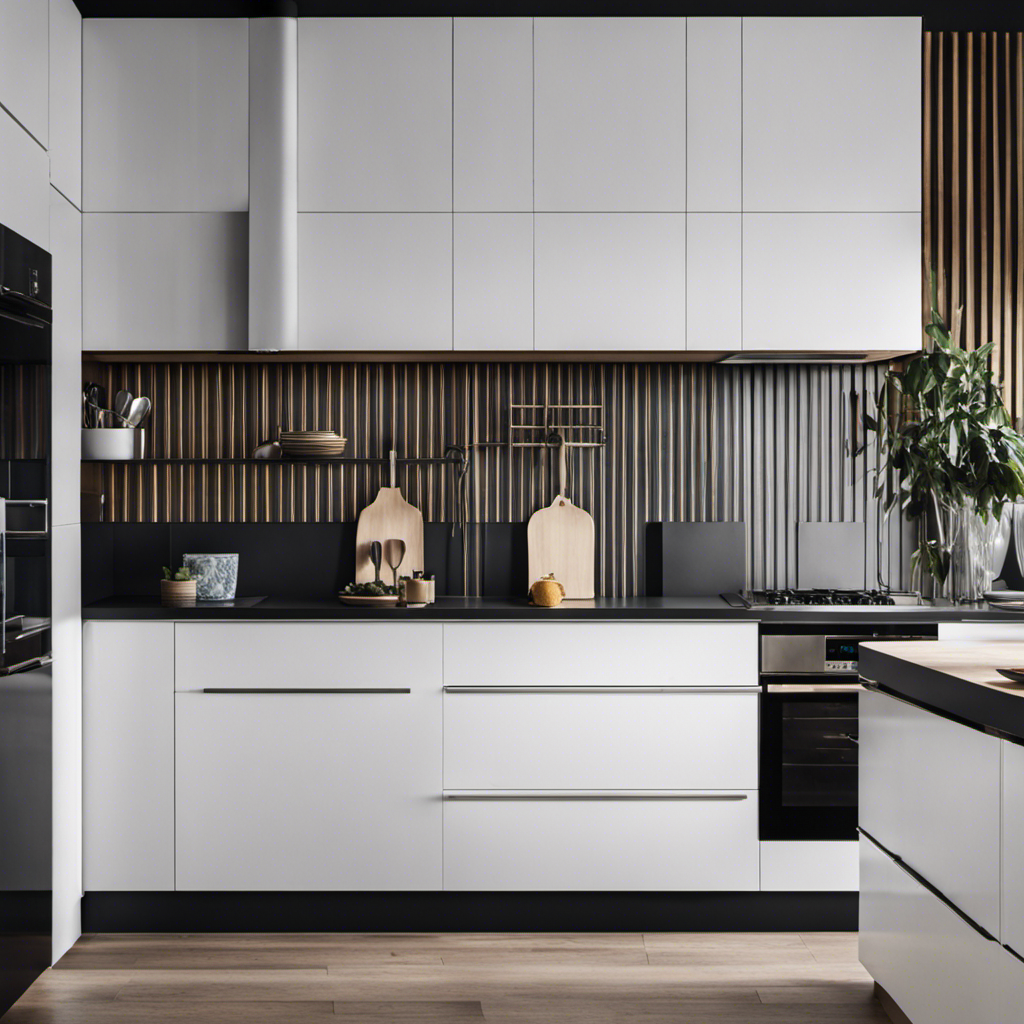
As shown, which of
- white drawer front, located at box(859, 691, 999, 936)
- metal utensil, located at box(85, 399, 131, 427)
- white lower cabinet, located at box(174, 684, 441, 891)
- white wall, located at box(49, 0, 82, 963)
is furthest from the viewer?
metal utensil, located at box(85, 399, 131, 427)

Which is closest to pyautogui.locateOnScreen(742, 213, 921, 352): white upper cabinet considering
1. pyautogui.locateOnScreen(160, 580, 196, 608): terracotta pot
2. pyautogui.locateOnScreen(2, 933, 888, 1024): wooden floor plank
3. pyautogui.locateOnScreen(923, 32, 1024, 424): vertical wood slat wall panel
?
pyautogui.locateOnScreen(923, 32, 1024, 424): vertical wood slat wall panel

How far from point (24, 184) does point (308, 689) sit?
156cm

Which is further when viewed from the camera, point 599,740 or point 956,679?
point 599,740

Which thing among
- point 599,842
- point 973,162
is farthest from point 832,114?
point 599,842

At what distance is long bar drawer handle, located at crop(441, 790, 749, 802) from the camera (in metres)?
2.97

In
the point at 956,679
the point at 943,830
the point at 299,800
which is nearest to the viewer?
the point at 956,679

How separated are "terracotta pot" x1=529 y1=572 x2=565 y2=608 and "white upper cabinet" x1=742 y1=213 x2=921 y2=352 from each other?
38.8 inches

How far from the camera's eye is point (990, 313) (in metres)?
3.57

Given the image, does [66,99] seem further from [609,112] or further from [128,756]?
[128,756]

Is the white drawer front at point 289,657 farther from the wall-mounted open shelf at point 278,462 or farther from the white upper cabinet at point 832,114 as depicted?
the white upper cabinet at point 832,114

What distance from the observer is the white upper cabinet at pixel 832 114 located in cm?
311

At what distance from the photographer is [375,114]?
3104 mm

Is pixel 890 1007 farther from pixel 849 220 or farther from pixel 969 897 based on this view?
pixel 849 220

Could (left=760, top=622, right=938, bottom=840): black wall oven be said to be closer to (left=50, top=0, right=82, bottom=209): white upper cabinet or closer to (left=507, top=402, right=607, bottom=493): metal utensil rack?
(left=507, top=402, right=607, bottom=493): metal utensil rack
